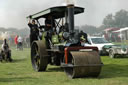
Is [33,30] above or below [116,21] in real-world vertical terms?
below

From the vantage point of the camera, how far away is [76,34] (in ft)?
23.6

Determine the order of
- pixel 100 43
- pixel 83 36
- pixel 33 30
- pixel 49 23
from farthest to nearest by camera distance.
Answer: pixel 100 43
pixel 33 30
pixel 49 23
pixel 83 36

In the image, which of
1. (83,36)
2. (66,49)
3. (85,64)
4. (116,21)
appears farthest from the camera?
(116,21)

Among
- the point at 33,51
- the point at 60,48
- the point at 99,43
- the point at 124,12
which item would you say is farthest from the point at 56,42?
the point at 124,12

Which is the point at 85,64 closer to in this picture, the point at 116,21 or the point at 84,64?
the point at 84,64

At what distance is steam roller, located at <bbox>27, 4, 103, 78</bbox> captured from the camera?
22.0 feet

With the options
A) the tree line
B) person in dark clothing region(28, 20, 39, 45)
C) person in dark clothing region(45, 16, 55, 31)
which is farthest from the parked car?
the tree line

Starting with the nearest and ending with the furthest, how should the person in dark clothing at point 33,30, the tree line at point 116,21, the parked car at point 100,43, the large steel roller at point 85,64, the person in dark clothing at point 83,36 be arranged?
the large steel roller at point 85,64
the person in dark clothing at point 83,36
the person in dark clothing at point 33,30
the parked car at point 100,43
the tree line at point 116,21

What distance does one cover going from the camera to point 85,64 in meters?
6.62

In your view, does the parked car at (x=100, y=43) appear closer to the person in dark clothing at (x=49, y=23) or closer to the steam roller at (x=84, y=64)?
the person in dark clothing at (x=49, y=23)

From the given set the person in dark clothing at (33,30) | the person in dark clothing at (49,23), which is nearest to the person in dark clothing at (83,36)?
the person in dark clothing at (49,23)

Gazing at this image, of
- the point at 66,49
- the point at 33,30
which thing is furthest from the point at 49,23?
the point at 66,49

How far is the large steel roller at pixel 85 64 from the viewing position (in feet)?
21.7

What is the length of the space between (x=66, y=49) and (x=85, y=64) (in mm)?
670
